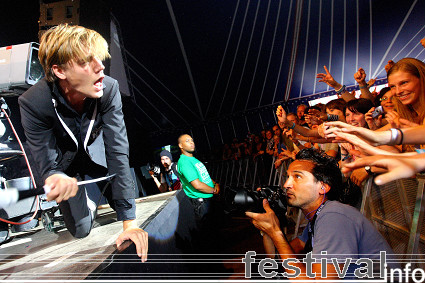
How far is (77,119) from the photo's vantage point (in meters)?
1.54

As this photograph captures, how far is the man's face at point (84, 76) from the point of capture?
51.9 inches

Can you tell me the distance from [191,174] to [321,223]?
7.32 ft

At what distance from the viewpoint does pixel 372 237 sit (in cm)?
121

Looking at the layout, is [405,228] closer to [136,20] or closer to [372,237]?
[372,237]

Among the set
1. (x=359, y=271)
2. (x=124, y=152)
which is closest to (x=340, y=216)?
(x=359, y=271)

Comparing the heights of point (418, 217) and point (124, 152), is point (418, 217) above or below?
below

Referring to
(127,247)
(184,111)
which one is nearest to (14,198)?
(127,247)

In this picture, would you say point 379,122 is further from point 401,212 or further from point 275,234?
point 275,234

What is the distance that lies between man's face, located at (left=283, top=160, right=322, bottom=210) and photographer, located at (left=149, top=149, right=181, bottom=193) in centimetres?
435

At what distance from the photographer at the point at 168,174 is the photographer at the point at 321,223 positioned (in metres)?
4.30

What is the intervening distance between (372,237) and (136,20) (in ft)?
24.5

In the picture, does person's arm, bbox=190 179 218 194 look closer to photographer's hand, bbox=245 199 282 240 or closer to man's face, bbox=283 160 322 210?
man's face, bbox=283 160 322 210

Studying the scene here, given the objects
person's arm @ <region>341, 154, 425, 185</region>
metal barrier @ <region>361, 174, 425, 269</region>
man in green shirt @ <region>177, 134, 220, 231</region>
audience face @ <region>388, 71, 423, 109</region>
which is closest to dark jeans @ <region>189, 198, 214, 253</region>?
man in green shirt @ <region>177, 134, 220, 231</region>

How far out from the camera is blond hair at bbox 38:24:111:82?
129 cm
